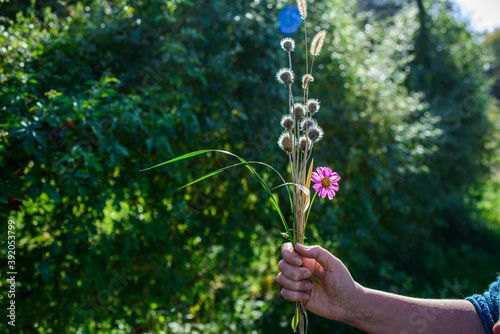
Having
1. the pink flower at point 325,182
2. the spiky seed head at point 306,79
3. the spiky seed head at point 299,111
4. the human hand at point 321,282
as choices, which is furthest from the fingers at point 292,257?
the spiky seed head at point 306,79

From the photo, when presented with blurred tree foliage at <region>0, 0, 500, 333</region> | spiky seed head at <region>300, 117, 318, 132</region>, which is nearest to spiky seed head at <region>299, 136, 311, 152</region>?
spiky seed head at <region>300, 117, 318, 132</region>

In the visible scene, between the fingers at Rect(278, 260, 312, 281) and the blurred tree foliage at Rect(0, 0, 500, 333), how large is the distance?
1.04m

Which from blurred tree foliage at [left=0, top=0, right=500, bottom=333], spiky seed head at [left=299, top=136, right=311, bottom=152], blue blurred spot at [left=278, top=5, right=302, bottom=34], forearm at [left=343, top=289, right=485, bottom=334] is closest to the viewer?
spiky seed head at [left=299, top=136, right=311, bottom=152]

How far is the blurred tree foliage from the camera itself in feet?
6.51

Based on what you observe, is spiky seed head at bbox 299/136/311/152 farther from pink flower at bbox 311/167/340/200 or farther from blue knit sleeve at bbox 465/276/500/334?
blue knit sleeve at bbox 465/276/500/334

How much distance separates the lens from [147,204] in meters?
2.44

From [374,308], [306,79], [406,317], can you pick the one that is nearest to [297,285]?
[374,308]

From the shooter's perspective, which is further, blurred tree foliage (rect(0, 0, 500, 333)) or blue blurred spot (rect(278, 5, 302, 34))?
blue blurred spot (rect(278, 5, 302, 34))

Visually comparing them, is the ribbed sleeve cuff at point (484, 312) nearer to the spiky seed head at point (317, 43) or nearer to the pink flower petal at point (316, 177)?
the pink flower petal at point (316, 177)

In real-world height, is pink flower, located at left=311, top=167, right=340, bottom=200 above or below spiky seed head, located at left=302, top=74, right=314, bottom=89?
below

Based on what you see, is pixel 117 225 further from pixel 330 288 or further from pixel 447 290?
pixel 447 290

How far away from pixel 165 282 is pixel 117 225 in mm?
534

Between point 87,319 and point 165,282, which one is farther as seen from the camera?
point 165,282

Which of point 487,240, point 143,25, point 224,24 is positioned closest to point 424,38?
point 487,240
